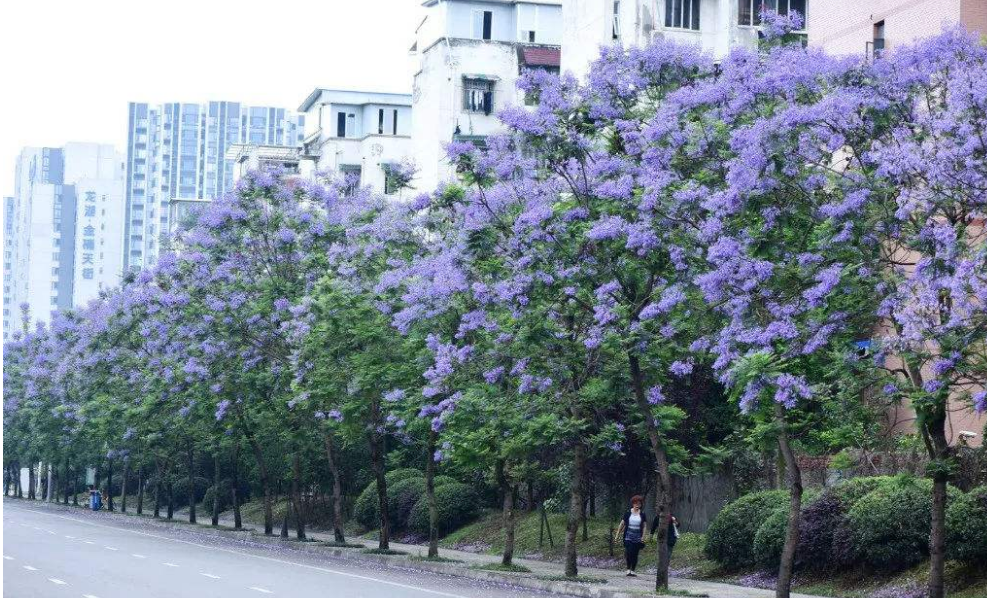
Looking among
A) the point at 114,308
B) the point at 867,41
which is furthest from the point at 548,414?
the point at 114,308

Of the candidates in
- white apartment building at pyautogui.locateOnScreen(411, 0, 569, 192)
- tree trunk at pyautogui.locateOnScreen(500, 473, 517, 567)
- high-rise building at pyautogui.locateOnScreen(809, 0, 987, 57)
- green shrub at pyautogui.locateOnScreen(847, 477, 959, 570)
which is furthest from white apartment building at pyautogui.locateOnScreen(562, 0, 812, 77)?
green shrub at pyautogui.locateOnScreen(847, 477, 959, 570)

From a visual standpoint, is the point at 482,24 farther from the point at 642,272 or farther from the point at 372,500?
the point at 642,272

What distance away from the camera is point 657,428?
1058 inches

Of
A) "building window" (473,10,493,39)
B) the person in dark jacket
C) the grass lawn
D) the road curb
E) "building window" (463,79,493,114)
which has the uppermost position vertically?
"building window" (473,10,493,39)

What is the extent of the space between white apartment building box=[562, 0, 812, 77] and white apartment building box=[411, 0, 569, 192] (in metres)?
15.5

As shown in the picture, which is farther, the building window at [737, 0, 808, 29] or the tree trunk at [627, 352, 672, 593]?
the building window at [737, 0, 808, 29]

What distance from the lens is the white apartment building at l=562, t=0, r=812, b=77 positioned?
2217 inches

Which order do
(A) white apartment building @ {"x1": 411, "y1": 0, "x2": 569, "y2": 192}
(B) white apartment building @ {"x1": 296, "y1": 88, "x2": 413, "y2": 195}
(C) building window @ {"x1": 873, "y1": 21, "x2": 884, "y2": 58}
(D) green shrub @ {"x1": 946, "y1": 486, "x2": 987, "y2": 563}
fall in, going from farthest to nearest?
(B) white apartment building @ {"x1": 296, "y1": 88, "x2": 413, "y2": 195} → (A) white apartment building @ {"x1": 411, "y1": 0, "x2": 569, "y2": 192} → (C) building window @ {"x1": 873, "y1": 21, "x2": 884, "y2": 58} → (D) green shrub @ {"x1": 946, "y1": 486, "x2": 987, "y2": 563}

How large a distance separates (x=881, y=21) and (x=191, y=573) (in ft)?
65.6

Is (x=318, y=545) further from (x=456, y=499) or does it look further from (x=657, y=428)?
(x=657, y=428)

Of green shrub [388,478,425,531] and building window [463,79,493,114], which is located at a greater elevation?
building window [463,79,493,114]

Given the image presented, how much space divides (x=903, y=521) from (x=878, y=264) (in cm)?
695

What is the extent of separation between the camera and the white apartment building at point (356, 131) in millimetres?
88938

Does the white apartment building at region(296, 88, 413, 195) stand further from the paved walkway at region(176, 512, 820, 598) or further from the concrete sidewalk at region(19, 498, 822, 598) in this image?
the paved walkway at region(176, 512, 820, 598)
